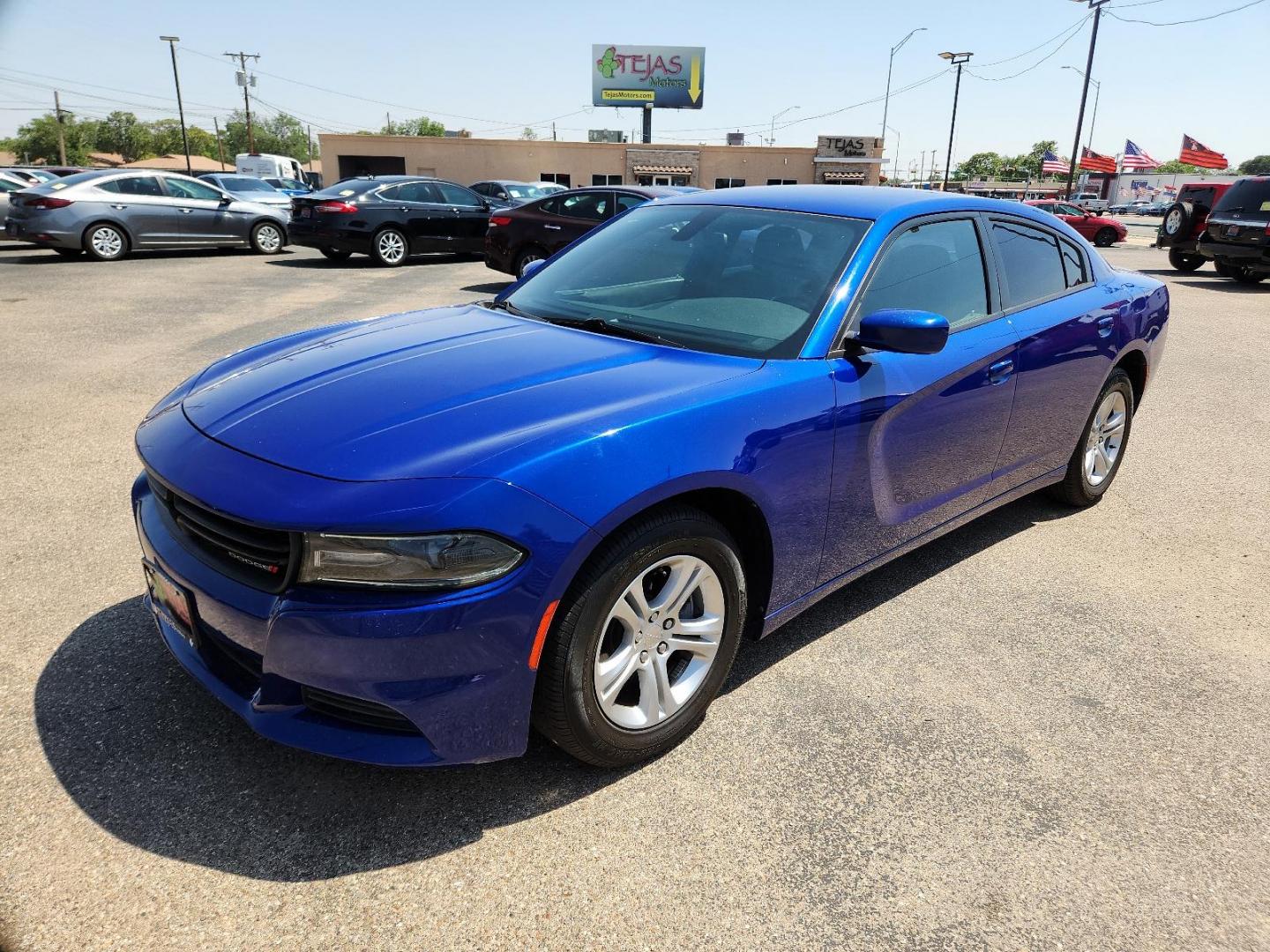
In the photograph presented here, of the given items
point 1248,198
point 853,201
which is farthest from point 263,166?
point 853,201

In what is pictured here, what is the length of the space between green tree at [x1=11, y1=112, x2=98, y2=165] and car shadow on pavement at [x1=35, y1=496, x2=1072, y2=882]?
4862 inches

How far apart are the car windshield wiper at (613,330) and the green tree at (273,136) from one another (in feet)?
Result: 482

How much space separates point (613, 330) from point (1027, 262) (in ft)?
6.90

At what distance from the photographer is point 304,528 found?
2010mm

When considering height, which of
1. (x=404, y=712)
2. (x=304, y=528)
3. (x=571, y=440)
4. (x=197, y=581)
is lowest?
(x=404, y=712)

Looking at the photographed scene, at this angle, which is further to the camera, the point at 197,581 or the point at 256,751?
the point at 256,751

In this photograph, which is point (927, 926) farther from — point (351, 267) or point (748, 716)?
point (351, 267)

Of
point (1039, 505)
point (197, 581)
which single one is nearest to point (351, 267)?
point (1039, 505)

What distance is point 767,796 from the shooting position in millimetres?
2434

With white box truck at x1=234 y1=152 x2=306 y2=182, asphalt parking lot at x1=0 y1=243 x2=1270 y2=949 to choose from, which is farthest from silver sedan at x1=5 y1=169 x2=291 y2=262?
white box truck at x1=234 y1=152 x2=306 y2=182

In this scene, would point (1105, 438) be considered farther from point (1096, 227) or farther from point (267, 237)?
point (1096, 227)

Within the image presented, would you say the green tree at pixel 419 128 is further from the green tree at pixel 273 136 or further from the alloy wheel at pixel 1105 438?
the alloy wheel at pixel 1105 438

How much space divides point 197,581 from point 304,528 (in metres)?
0.44

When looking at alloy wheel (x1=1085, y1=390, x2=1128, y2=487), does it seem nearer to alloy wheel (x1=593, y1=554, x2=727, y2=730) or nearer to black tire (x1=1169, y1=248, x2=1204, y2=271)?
alloy wheel (x1=593, y1=554, x2=727, y2=730)
